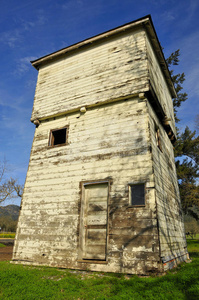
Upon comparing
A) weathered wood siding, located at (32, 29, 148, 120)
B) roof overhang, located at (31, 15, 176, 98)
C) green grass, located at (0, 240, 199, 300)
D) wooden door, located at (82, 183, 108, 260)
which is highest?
roof overhang, located at (31, 15, 176, 98)

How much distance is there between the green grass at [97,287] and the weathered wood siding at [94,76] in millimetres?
6788

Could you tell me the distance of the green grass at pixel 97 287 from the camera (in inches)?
199

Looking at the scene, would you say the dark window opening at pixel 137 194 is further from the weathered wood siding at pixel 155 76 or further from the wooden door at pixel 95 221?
the weathered wood siding at pixel 155 76

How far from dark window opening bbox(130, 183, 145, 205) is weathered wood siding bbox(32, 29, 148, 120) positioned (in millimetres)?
3996

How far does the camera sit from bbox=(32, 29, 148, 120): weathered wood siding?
966 centimetres

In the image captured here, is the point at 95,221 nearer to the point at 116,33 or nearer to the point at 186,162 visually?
the point at 116,33

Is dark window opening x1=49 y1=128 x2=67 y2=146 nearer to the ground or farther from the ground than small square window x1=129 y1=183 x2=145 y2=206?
farther from the ground

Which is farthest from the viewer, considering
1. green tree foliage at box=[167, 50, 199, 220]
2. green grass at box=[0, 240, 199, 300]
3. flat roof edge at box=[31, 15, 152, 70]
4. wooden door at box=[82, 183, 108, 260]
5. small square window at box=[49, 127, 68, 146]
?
green tree foliage at box=[167, 50, 199, 220]

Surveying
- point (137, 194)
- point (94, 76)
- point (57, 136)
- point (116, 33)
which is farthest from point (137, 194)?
point (116, 33)

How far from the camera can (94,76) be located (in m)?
10.7

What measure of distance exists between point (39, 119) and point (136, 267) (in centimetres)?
860

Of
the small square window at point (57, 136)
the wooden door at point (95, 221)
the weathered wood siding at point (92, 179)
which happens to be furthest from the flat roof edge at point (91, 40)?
the wooden door at point (95, 221)

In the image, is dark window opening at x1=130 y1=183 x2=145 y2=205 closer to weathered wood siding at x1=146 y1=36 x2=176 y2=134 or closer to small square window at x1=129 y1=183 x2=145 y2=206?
small square window at x1=129 y1=183 x2=145 y2=206

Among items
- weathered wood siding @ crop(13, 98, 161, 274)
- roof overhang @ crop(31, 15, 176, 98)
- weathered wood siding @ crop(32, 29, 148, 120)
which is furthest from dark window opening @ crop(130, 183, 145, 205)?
roof overhang @ crop(31, 15, 176, 98)
